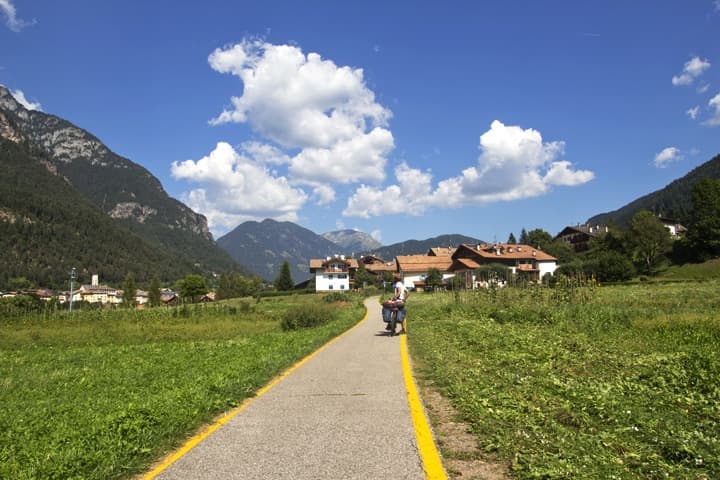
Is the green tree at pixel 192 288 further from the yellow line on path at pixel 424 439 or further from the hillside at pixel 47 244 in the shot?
the yellow line on path at pixel 424 439

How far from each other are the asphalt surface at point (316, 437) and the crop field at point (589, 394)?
2.99 ft

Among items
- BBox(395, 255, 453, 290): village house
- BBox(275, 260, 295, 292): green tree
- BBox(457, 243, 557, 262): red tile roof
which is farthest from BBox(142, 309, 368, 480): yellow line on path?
BBox(275, 260, 295, 292): green tree

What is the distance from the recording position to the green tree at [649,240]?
81.7 meters

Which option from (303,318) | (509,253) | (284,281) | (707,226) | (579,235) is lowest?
(303,318)

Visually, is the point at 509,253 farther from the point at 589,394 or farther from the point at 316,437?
the point at 316,437

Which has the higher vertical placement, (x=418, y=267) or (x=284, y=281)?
(x=418, y=267)

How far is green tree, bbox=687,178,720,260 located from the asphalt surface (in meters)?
89.4

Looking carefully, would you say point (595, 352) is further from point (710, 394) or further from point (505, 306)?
point (505, 306)

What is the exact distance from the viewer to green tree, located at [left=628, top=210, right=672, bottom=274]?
81.7 metres

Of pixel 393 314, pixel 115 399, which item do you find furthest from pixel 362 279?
pixel 115 399

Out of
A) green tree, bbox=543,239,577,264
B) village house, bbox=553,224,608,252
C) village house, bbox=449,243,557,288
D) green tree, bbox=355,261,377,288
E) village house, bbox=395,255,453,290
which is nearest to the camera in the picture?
village house, bbox=449,243,557,288

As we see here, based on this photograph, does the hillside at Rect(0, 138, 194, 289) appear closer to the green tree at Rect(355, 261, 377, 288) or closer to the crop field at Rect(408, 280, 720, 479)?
the green tree at Rect(355, 261, 377, 288)

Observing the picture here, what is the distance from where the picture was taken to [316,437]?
5.46 m

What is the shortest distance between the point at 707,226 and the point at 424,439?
92841mm
